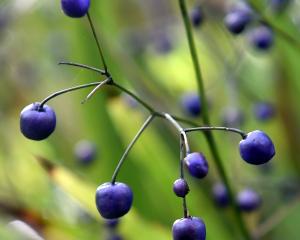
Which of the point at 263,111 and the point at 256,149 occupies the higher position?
the point at 263,111

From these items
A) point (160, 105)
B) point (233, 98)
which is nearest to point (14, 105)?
point (160, 105)

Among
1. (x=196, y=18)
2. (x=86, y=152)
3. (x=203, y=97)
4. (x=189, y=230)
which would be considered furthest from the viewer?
(x=86, y=152)

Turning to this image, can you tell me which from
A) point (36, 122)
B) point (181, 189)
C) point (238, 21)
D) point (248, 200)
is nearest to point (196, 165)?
point (181, 189)

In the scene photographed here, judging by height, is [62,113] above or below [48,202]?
above

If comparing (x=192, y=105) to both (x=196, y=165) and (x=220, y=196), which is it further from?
(x=196, y=165)

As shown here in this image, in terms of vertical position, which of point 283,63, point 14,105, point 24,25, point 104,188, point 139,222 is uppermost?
point 24,25

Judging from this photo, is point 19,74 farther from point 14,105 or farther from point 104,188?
point 104,188
